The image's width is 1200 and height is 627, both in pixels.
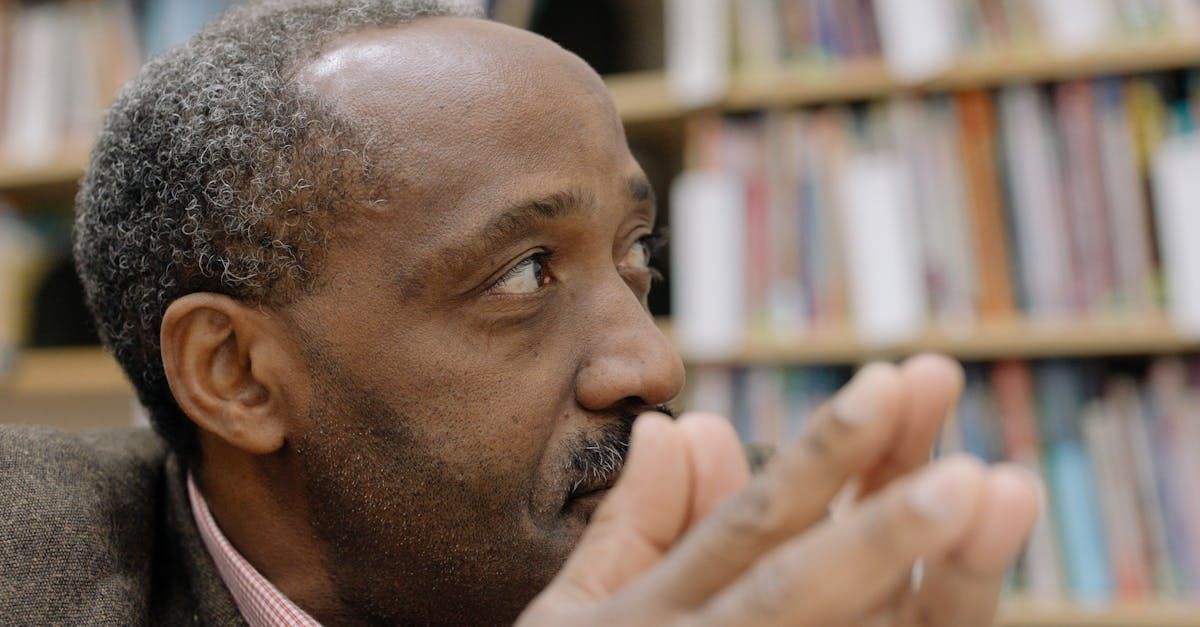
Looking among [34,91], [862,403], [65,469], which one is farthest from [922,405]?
[34,91]

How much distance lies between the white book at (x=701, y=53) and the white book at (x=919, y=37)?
251 millimetres

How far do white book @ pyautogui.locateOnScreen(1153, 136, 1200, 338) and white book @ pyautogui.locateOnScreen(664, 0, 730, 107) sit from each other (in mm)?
643

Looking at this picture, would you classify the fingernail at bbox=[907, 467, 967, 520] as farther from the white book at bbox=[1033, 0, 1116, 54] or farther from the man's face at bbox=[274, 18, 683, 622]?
the white book at bbox=[1033, 0, 1116, 54]

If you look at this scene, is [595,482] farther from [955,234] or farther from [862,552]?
[955,234]

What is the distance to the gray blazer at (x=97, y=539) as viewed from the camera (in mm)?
790

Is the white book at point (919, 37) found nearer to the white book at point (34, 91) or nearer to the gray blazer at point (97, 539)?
the gray blazer at point (97, 539)

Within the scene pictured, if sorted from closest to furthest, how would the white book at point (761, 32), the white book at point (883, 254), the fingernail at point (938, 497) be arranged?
the fingernail at point (938, 497), the white book at point (883, 254), the white book at point (761, 32)

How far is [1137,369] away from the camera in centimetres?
162

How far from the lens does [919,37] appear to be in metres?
1.55

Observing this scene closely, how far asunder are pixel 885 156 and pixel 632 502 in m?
1.22

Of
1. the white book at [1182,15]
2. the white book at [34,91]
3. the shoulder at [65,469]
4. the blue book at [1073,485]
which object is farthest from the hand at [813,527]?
the white book at [34,91]

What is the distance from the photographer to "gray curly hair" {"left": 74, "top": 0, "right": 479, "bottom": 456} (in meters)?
0.87

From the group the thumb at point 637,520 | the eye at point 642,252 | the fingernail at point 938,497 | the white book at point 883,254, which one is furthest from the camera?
the white book at point 883,254

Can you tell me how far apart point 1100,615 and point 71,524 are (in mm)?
1340
